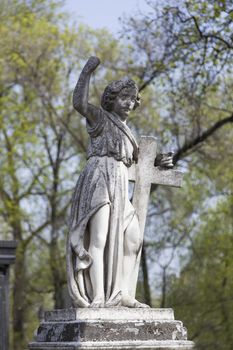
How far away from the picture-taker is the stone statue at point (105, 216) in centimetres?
1016

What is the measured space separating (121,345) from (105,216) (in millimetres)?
1330

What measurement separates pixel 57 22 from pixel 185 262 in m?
8.61

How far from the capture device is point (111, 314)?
9.84 metres

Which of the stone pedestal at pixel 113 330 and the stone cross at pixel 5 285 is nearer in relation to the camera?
the stone pedestal at pixel 113 330

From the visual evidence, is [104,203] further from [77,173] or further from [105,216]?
[77,173]

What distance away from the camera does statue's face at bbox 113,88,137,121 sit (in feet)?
35.4

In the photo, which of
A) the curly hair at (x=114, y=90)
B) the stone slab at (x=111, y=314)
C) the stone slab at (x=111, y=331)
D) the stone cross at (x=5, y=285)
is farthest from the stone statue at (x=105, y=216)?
the stone cross at (x=5, y=285)

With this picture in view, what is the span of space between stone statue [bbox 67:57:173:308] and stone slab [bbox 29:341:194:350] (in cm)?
45

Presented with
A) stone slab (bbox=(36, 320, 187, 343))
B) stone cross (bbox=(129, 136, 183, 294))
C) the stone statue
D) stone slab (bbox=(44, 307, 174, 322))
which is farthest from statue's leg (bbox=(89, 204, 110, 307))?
stone cross (bbox=(129, 136, 183, 294))

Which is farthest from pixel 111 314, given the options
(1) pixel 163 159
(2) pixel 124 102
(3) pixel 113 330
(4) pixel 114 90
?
(4) pixel 114 90

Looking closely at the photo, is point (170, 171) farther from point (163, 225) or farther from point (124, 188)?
point (163, 225)

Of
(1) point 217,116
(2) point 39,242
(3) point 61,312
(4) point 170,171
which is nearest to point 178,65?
(1) point 217,116

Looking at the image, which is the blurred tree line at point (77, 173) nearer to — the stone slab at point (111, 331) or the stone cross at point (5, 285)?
the stone cross at point (5, 285)

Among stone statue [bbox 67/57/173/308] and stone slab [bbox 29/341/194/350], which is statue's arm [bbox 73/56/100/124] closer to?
stone statue [bbox 67/57/173/308]
